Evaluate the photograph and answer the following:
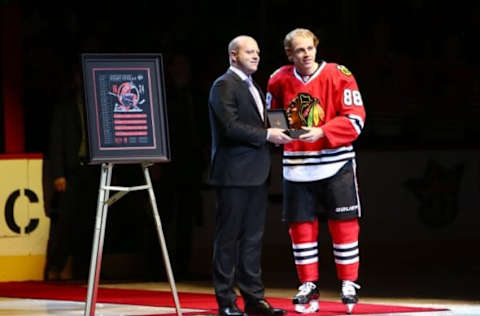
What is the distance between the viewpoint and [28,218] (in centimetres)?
1352

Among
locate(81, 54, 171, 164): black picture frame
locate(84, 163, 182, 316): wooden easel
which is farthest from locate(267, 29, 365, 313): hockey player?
locate(84, 163, 182, 316): wooden easel

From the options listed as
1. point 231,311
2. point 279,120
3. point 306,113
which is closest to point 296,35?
point 306,113

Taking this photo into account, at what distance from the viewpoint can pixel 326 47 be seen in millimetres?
15969

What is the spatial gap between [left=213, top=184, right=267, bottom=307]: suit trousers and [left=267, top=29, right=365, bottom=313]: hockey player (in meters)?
0.34

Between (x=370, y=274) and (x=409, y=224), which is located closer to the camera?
(x=370, y=274)

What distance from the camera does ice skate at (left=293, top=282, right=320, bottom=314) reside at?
10.5m

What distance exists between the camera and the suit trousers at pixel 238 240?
33.4 feet

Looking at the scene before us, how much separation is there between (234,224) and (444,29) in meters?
6.93

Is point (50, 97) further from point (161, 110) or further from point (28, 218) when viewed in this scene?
point (161, 110)

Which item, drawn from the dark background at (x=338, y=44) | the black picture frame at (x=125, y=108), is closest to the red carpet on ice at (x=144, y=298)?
the black picture frame at (x=125, y=108)

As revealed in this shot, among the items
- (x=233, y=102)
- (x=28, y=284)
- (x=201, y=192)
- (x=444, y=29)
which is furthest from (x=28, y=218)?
(x=444, y=29)

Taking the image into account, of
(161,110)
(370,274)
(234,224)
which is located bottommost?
(370,274)

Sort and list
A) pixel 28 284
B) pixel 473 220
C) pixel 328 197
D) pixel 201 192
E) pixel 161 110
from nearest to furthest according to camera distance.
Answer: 1. pixel 161 110
2. pixel 328 197
3. pixel 28 284
4. pixel 201 192
5. pixel 473 220

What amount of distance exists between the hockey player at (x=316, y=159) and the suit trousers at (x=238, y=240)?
34cm
